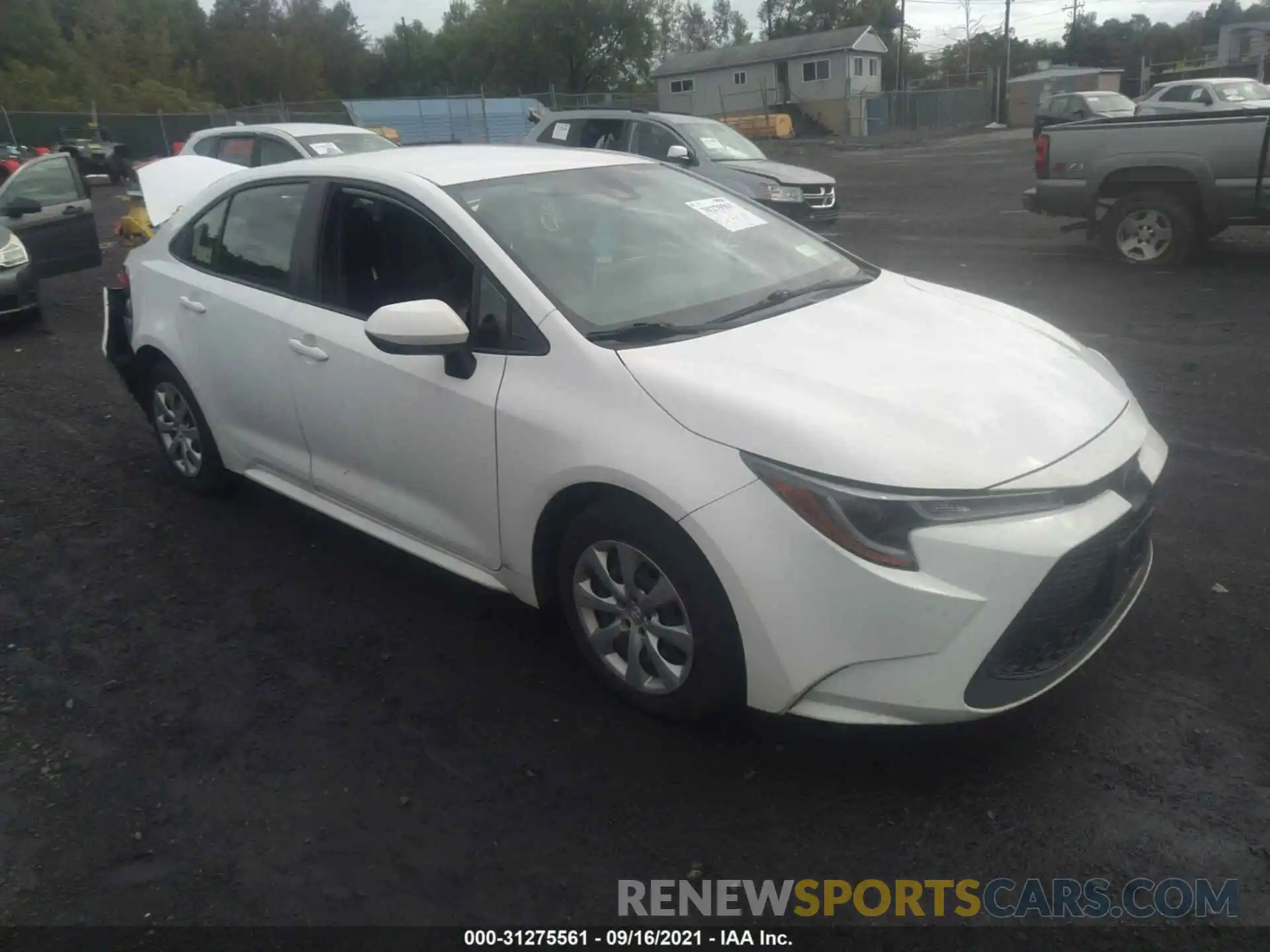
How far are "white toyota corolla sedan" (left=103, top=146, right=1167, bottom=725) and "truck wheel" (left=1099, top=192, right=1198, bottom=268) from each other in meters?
7.22

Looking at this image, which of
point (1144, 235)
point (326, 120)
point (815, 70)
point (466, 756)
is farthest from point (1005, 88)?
point (466, 756)

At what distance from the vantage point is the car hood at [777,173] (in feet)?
43.5

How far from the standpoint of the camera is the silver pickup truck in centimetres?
946

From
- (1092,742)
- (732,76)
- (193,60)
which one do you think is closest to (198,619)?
(1092,742)

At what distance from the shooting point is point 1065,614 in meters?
2.85

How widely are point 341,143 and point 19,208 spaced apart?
344 centimetres

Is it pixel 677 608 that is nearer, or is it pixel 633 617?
pixel 677 608

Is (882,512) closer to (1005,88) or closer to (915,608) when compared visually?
(915,608)

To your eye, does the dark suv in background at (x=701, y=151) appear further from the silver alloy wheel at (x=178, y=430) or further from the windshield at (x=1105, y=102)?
the windshield at (x=1105, y=102)

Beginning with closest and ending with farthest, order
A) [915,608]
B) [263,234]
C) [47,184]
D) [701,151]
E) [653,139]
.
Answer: [915,608] → [263,234] → [47,184] → [701,151] → [653,139]

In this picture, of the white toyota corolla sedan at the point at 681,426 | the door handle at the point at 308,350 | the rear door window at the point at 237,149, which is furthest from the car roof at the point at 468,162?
the rear door window at the point at 237,149

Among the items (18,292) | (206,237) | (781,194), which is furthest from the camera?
(781,194)

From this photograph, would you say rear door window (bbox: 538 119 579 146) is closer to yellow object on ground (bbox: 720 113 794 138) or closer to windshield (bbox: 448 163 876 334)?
windshield (bbox: 448 163 876 334)

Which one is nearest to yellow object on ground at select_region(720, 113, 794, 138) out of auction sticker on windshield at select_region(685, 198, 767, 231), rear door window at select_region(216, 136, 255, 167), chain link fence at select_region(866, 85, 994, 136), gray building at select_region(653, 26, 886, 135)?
chain link fence at select_region(866, 85, 994, 136)
